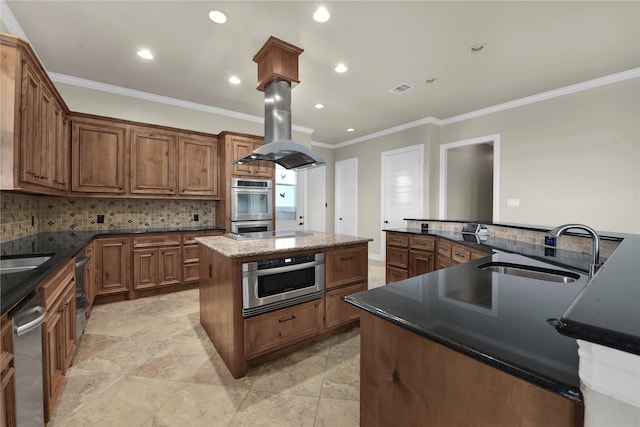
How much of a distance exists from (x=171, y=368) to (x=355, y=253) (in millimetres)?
1697

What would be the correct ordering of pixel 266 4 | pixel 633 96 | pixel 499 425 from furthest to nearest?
1. pixel 633 96
2. pixel 266 4
3. pixel 499 425

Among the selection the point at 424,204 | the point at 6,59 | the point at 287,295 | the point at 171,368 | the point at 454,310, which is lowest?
the point at 171,368

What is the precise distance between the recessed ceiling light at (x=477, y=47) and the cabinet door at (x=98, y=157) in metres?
4.17

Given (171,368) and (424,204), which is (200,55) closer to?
(171,368)

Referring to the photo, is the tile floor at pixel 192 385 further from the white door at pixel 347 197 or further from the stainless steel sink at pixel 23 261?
the white door at pixel 347 197

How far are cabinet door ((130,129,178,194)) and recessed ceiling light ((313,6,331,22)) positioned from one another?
8.49ft

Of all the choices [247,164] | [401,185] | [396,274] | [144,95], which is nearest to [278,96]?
[247,164]

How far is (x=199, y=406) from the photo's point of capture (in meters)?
1.60

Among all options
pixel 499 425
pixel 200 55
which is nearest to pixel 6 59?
pixel 200 55

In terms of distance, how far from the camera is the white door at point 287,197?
4.50m

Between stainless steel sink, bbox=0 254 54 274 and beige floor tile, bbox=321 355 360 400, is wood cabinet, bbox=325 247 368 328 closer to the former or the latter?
beige floor tile, bbox=321 355 360 400

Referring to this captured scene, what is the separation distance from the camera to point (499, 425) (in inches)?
23.9

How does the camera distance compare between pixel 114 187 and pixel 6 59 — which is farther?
pixel 114 187

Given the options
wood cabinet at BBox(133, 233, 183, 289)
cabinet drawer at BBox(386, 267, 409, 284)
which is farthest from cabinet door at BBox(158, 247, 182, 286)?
cabinet drawer at BBox(386, 267, 409, 284)
